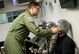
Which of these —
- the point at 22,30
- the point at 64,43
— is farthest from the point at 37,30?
the point at 64,43

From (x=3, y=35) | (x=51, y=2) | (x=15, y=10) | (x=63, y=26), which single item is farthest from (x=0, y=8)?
(x=63, y=26)

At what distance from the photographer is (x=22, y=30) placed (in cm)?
272

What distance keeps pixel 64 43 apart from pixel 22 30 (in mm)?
661

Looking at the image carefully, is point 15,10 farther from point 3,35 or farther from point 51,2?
point 51,2

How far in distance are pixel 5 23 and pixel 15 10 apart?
0.47 metres

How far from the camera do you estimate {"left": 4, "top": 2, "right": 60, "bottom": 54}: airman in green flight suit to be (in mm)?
2482

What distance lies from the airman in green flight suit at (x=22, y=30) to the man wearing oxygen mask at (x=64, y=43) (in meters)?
0.30

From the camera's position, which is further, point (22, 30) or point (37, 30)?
point (22, 30)

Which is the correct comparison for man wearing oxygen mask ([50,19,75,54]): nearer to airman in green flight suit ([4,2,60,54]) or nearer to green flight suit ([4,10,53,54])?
airman in green flight suit ([4,2,60,54])

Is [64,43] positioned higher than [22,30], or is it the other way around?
[22,30]

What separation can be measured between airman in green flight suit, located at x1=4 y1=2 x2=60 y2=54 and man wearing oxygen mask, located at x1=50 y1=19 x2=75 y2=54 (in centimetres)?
30

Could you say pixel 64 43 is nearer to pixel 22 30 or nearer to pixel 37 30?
pixel 37 30

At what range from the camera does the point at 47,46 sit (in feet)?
10.5

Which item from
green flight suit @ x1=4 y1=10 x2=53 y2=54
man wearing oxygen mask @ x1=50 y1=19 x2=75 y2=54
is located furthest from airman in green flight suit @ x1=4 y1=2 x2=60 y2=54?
man wearing oxygen mask @ x1=50 y1=19 x2=75 y2=54
